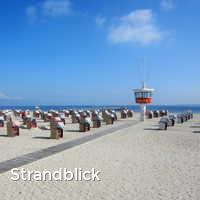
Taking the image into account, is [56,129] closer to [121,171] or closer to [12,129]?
[12,129]

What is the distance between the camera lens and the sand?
275 inches

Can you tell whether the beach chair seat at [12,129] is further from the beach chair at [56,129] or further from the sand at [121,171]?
the sand at [121,171]

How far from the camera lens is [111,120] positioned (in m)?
25.9

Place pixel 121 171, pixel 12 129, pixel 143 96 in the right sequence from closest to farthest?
pixel 121 171, pixel 12 129, pixel 143 96

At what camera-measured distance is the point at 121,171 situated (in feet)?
29.7

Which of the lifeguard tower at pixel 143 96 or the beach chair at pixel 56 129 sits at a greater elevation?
the lifeguard tower at pixel 143 96

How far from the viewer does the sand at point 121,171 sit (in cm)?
697

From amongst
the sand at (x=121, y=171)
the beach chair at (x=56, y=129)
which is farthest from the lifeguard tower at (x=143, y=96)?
the sand at (x=121, y=171)

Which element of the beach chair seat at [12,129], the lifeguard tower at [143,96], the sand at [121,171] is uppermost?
the lifeguard tower at [143,96]

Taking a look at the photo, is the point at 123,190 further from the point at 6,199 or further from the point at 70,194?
the point at 6,199

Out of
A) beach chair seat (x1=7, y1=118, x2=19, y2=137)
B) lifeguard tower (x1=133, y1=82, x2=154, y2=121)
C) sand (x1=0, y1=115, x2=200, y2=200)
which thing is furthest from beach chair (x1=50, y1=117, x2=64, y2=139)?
lifeguard tower (x1=133, y1=82, x2=154, y2=121)

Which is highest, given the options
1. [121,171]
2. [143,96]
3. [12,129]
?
[143,96]

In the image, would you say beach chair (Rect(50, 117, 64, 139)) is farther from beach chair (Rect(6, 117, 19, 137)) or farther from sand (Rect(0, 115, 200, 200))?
beach chair (Rect(6, 117, 19, 137))

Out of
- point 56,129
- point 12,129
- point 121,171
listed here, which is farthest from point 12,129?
point 121,171
